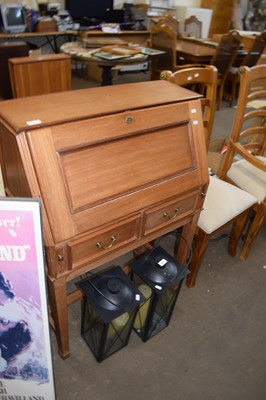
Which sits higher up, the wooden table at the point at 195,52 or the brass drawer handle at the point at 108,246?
the wooden table at the point at 195,52

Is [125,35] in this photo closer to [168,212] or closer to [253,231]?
[253,231]

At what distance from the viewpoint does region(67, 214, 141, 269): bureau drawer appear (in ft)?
3.42

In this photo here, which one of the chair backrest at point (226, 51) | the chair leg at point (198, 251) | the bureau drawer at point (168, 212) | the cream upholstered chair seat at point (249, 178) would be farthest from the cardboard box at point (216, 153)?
the chair backrest at point (226, 51)

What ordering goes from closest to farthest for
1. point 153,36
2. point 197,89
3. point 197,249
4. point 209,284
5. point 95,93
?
A: 1. point 95,93
2. point 197,249
3. point 209,284
4. point 153,36
5. point 197,89

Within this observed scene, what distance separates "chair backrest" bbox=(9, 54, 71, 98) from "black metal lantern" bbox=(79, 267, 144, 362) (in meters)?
1.92

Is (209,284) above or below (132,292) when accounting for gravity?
below

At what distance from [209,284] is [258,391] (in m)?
0.59

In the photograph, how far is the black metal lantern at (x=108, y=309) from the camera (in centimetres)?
118

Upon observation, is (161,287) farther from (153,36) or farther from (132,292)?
(153,36)

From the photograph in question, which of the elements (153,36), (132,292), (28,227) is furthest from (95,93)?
(153,36)

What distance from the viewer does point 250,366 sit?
56.7 inches

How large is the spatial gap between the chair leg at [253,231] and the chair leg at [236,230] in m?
0.05

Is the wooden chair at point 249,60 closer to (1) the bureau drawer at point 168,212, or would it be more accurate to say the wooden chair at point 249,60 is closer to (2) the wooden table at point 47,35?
(2) the wooden table at point 47,35

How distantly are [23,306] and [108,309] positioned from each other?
36cm
